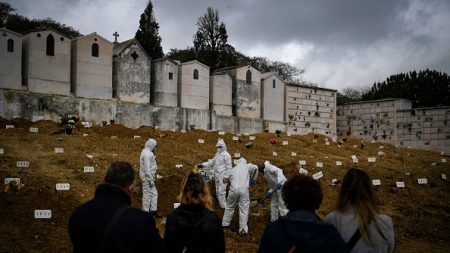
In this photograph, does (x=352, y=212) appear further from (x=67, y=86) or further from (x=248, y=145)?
(x=67, y=86)

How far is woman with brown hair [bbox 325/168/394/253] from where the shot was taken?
408 cm

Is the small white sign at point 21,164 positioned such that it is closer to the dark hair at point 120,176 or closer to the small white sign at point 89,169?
the small white sign at point 89,169

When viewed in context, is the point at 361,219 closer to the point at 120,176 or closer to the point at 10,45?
the point at 120,176

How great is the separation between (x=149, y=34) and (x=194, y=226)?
31697 mm

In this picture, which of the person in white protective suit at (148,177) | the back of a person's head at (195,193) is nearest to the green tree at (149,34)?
the person in white protective suit at (148,177)

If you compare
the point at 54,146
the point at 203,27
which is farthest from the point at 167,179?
the point at 203,27

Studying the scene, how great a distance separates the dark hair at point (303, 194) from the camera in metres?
3.94

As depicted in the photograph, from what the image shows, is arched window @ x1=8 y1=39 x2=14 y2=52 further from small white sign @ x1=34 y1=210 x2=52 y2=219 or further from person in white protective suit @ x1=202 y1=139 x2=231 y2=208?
small white sign @ x1=34 y1=210 x2=52 y2=219

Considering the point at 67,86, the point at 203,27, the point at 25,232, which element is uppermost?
the point at 203,27

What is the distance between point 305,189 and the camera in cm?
395

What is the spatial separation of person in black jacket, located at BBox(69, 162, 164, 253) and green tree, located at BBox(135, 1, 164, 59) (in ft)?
101

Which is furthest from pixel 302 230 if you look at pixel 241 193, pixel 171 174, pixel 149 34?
pixel 149 34

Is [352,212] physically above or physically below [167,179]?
above

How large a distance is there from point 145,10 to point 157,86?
1188cm
